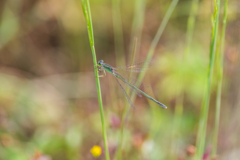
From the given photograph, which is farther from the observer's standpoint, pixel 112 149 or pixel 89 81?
pixel 89 81

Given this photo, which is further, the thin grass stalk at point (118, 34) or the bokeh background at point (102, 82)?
the thin grass stalk at point (118, 34)

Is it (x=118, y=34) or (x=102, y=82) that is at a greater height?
(x=118, y=34)

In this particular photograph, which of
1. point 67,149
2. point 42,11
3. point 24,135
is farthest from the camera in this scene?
point 42,11

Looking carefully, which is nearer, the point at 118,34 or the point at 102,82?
the point at 102,82

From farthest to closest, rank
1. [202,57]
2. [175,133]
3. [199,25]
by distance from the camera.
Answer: [199,25] < [202,57] < [175,133]

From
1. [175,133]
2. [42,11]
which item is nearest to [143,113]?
[175,133]

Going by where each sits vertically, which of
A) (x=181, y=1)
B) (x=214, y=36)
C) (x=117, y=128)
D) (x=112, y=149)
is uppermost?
(x=181, y=1)

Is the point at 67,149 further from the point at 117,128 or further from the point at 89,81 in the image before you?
the point at 89,81

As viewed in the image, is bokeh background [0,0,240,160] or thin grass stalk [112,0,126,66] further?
thin grass stalk [112,0,126,66]
